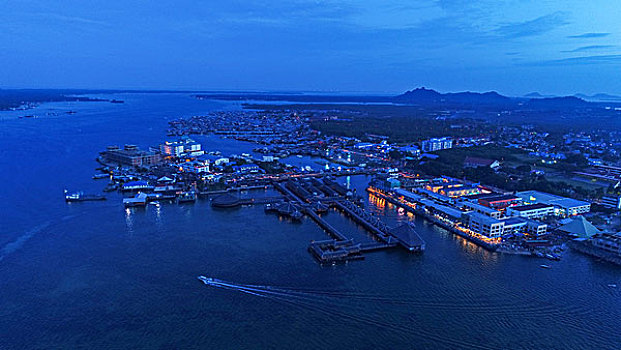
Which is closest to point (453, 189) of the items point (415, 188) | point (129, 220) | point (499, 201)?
point (415, 188)

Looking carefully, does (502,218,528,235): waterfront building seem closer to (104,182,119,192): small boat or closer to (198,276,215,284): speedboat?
(198,276,215,284): speedboat

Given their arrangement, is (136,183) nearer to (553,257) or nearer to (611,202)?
(553,257)

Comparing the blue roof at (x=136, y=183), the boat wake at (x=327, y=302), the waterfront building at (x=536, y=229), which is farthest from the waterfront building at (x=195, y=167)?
the waterfront building at (x=536, y=229)

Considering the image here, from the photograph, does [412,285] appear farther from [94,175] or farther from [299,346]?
[94,175]

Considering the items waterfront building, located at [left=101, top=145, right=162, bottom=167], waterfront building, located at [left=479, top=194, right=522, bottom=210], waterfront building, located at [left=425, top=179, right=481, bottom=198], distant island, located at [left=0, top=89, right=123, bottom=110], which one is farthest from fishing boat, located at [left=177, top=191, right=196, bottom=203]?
distant island, located at [left=0, top=89, right=123, bottom=110]

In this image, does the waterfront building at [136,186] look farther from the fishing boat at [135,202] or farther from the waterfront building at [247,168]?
the waterfront building at [247,168]

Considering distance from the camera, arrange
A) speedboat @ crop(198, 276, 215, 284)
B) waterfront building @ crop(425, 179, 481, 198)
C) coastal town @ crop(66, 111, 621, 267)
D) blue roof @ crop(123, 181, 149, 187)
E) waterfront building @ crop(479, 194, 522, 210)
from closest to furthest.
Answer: speedboat @ crop(198, 276, 215, 284), coastal town @ crop(66, 111, 621, 267), waterfront building @ crop(479, 194, 522, 210), waterfront building @ crop(425, 179, 481, 198), blue roof @ crop(123, 181, 149, 187)
